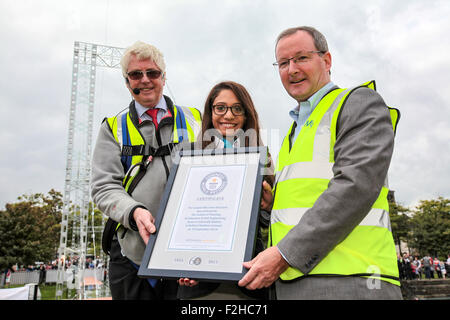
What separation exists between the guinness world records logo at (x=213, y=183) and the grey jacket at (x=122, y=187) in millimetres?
467

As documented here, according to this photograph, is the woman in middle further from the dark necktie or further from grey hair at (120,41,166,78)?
grey hair at (120,41,166,78)

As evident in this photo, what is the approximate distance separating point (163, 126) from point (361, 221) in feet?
5.43

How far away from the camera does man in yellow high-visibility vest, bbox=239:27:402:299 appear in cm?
167

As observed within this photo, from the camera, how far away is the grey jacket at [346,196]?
166 centimetres

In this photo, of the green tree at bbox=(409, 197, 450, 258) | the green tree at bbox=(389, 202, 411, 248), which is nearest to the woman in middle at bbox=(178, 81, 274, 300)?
the green tree at bbox=(409, 197, 450, 258)

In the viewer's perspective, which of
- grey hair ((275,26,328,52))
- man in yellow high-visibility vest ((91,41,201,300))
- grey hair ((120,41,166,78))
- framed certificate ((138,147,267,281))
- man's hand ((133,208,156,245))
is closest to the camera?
framed certificate ((138,147,267,281))

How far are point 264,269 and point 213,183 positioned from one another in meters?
0.66

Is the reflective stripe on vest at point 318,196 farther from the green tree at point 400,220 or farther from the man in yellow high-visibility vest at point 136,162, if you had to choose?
the green tree at point 400,220

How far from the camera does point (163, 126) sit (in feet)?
9.02

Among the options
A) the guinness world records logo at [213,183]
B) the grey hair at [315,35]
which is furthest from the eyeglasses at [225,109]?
the guinness world records logo at [213,183]

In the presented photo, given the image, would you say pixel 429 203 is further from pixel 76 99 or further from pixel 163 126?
pixel 163 126

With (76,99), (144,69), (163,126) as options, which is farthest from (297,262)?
(76,99)

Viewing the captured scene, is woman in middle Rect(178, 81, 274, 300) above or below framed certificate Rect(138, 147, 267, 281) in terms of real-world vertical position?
above

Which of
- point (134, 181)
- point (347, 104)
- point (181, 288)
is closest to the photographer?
point (347, 104)
